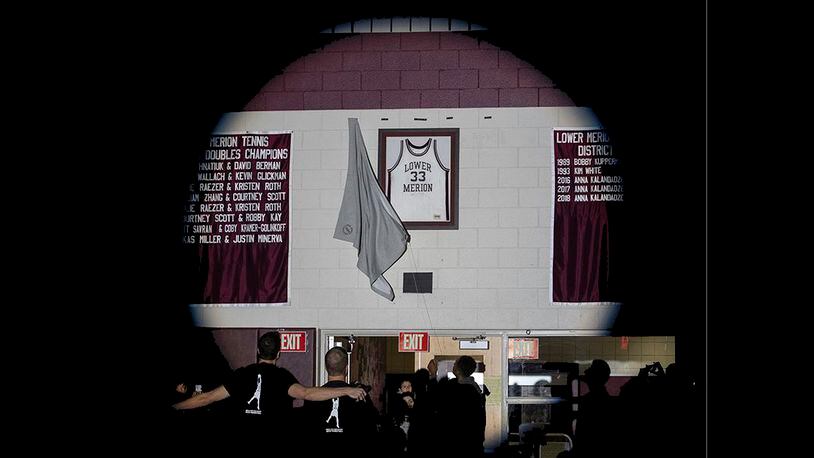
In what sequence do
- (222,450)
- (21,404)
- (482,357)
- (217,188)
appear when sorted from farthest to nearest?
(482,357)
(217,188)
(21,404)
(222,450)

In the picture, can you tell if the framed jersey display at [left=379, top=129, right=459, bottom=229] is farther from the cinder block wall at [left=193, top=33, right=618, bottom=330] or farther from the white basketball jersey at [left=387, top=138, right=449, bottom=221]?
the cinder block wall at [left=193, top=33, right=618, bottom=330]

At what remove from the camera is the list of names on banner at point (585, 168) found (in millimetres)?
10914

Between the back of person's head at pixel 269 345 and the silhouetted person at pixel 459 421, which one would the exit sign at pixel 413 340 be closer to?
the silhouetted person at pixel 459 421

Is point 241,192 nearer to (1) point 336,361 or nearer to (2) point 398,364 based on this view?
(2) point 398,364

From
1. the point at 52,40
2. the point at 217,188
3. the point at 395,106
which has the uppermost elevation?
the point at 52,40

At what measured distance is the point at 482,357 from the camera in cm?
1427

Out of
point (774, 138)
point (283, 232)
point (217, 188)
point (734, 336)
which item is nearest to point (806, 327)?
point (734, 336)

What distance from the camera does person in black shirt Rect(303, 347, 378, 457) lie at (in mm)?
6777

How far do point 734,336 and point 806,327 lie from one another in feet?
2.47

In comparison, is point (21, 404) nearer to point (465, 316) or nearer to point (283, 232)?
point (283, 232)

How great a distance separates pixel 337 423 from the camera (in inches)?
268

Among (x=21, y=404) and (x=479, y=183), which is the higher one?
(x=479, y=183)

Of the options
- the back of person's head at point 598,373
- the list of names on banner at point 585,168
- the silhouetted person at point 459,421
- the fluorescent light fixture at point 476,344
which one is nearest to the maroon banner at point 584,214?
the list of names on banner at point 585,168

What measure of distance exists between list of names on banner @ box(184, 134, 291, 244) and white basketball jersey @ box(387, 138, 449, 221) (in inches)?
50.8
